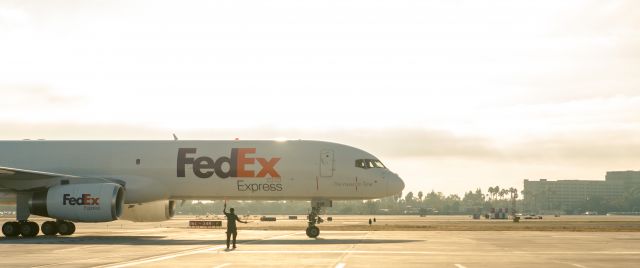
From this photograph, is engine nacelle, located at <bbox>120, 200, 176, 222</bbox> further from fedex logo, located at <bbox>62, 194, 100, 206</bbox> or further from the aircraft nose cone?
the aircraft nose cone

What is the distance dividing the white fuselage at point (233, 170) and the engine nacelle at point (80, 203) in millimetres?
1507

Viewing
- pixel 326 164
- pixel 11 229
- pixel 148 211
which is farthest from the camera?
pixel 148 211

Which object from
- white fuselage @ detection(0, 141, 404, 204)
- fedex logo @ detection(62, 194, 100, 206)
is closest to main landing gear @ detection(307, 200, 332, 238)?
white fuselage @ detection(0, 141, 404, 204)

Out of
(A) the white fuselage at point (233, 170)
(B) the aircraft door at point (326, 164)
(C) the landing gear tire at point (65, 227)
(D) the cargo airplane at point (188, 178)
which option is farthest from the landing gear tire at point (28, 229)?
(B) the aircraft door at point (326, 164)

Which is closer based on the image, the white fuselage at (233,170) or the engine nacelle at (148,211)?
the white fuselage at (233,170)

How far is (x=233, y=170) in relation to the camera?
127ft

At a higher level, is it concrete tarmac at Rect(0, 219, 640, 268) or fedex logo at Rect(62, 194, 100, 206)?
fedex logo at Rect(62, 194, 100, 206)

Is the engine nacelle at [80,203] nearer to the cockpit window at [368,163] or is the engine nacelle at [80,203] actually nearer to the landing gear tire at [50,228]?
the landing gear tire at [50,228]

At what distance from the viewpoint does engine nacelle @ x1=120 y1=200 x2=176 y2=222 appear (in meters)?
41.2

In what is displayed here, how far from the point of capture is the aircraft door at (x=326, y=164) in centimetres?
3822

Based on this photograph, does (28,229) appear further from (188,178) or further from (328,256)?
(328,256)

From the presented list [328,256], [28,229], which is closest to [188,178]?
[28,229]

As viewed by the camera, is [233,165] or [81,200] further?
[233,165]

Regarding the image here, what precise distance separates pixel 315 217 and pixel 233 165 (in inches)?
185
